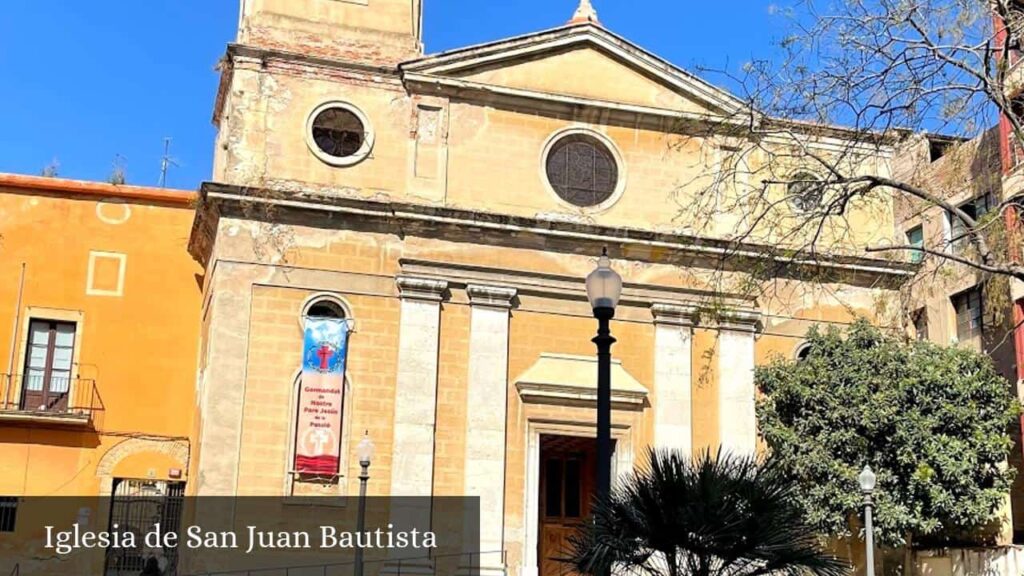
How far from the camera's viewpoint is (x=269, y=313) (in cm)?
2220

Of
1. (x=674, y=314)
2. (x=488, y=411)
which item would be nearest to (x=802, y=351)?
(x=674, y=314)

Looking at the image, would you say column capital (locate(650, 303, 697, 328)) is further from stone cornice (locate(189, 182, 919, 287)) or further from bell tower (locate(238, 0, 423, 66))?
bell tower (locate(238, 0, 423, 66))

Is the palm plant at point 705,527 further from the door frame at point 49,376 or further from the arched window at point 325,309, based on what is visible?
the door frame at point 49,376

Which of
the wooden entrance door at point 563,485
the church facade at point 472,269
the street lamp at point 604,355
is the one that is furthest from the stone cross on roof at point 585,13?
the street lamp at point 604,355

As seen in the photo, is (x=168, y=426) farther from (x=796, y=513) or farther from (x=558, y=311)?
(x=796, y=513)

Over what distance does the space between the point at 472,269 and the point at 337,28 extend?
5357 mm

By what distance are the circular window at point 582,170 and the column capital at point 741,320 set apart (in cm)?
320

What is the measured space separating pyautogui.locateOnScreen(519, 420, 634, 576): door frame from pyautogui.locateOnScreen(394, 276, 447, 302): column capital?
2843 mm

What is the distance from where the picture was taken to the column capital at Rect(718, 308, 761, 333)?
2423cm

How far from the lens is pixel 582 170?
80.7 feet

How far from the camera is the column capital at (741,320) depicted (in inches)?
954

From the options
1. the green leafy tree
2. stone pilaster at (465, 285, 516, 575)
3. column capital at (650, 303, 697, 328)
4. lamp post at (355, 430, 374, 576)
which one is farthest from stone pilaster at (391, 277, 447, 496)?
the green leafy tree

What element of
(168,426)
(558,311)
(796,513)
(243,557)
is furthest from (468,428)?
(796,513)

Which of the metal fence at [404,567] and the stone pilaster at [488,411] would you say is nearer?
the metal fence at [404,567]
